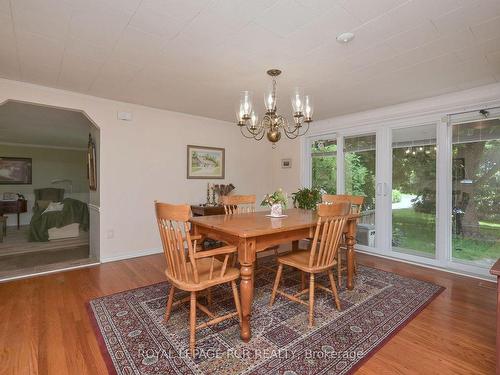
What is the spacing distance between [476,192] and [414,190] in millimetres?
691

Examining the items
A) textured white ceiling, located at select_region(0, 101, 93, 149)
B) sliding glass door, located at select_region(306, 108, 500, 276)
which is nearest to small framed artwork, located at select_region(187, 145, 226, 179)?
textured white ceiling, located at select_region(0, 101, 93, 149)

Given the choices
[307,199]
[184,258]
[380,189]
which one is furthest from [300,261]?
[380,189]

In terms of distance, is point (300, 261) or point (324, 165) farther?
point (324, 165)

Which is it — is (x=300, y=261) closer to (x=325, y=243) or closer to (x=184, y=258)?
(x=325, y=243)

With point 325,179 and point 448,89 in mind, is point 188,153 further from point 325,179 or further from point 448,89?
point 448,89

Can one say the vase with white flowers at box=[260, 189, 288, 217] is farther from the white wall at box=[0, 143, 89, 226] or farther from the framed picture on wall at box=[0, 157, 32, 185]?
the framed picture on wall at box=[0, 157, 32, 185]

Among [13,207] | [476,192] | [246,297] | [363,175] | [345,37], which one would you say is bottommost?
[246,297]

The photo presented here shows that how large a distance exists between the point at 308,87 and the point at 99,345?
3104 mm

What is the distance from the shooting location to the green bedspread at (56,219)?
4934 mm

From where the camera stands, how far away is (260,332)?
1966 millimetres

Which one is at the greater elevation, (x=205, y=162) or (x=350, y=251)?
(x=205, y=162)

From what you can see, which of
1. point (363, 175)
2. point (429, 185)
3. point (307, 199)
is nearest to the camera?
point (307, 199)

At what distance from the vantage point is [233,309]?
230 cm

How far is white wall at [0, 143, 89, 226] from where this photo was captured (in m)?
6.95
